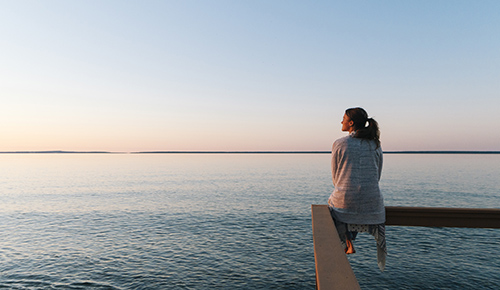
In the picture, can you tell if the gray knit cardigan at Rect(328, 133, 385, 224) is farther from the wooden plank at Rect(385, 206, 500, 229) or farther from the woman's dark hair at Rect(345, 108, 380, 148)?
the wooden plank at Rect(385, 206, 500, 229)

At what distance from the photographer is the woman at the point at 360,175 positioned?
3.64 meters

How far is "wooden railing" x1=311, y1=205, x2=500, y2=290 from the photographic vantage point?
1.91 metres

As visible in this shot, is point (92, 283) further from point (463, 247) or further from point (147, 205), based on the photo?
point (147, 205)

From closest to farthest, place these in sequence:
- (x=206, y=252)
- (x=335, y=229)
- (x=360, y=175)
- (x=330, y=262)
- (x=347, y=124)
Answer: (x=330, y=262), (x=335, y=229), (x=360, y=175), (x=347, y=124), (x=206, y=252)

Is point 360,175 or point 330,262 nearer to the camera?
point 330,262

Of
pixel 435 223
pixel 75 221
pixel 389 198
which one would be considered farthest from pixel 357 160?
pixel 389 198

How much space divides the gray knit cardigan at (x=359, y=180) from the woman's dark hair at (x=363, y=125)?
55 millimetres

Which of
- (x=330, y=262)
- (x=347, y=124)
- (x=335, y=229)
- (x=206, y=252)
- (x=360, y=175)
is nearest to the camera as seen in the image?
(x=330, y=262)

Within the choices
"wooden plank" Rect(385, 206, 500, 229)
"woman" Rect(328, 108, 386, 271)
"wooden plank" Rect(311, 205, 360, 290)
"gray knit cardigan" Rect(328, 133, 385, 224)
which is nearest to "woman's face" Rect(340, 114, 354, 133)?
"woman" Rect(328, 108, 386, 271)

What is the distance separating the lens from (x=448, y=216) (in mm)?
3932

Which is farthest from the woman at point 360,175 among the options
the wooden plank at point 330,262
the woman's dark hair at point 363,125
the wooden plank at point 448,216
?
the wooden plank at point 330,262

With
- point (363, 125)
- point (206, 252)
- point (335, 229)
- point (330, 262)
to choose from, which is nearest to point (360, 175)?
point (363, 125)

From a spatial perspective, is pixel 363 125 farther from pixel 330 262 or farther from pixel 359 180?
pixel 330 262

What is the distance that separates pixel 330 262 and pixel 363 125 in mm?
2000
